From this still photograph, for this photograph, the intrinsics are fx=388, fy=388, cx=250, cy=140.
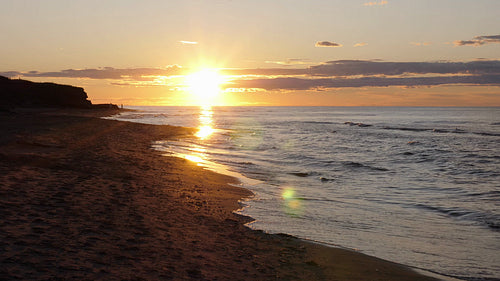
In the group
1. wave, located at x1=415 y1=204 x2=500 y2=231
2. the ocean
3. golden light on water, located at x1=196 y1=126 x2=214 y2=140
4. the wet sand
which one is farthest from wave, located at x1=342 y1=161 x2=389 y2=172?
golden light on water, located at x1=196 y1=126 x2=214 y2=140

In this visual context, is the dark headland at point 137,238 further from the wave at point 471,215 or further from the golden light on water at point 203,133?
the golden light on water at point 203,133

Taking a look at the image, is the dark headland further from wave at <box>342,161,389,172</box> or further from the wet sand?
wave at <box>342,161,389,172</box>

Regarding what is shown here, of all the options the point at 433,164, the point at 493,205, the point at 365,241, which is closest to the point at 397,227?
the point at 365,241

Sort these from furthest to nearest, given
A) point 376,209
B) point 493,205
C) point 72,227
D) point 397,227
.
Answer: point 493,205, point 376,209, point 397,227, point 72,227

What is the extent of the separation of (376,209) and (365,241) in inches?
133

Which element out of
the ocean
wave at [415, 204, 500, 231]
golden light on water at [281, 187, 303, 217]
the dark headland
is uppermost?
the dark headland

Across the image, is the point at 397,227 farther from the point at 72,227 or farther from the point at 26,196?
the point at 26,196

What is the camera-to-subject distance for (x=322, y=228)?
30.8ft

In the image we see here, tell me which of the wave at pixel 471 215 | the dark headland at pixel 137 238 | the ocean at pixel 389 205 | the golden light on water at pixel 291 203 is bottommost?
the wave at pixel 471 215

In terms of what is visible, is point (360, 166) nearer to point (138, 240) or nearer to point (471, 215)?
point (471, 215)

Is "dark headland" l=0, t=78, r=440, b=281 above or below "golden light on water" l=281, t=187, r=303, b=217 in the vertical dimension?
above

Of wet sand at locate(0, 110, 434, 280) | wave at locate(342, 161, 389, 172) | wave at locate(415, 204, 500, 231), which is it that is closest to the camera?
wet sand at locate(0, 110, 434, 280)

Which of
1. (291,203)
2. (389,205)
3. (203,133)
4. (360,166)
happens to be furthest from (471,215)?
(203,133)

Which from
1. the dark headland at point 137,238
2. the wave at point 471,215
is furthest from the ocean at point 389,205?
the dark headland at point 137,238
